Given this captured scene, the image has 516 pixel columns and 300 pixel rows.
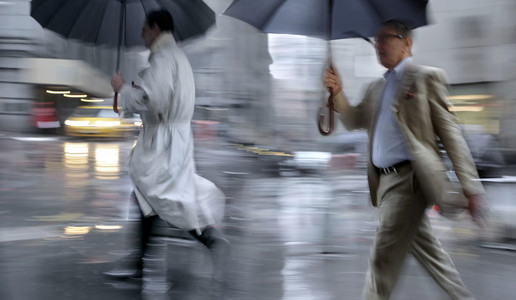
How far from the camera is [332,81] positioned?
3646 millimetres

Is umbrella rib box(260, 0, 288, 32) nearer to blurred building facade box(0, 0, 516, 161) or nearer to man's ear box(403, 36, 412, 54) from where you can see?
blurred building facade box(0, 0, 516, 161)

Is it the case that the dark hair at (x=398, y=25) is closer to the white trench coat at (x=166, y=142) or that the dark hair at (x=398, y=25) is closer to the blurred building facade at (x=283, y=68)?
the blurred building facade at (x=283, y=68)

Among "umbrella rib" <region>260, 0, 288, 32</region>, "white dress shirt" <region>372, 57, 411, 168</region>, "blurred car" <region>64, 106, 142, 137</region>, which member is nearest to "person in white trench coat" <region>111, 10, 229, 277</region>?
"umbrella rib" <region>260, 0, 288, 32</region>

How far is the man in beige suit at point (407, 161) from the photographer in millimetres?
3219

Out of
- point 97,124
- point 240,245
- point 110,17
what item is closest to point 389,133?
point 110,17

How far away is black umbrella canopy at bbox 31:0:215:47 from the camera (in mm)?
5156

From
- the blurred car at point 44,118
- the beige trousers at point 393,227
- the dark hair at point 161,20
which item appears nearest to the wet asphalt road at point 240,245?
the beige trousers at point 393,227

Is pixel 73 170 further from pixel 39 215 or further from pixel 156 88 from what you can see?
pixel 156 88

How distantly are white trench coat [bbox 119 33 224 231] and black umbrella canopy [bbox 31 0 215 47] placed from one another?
52cm

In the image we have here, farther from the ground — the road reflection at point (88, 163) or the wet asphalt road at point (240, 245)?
the wet asphalt road at point (240, 245)

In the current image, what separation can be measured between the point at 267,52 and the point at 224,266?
1057cm

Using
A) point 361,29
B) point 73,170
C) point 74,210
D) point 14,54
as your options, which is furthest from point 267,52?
point 14,54

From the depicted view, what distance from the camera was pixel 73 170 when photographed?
46.4ft

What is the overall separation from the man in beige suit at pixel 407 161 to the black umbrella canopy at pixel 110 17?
6.63 ft
